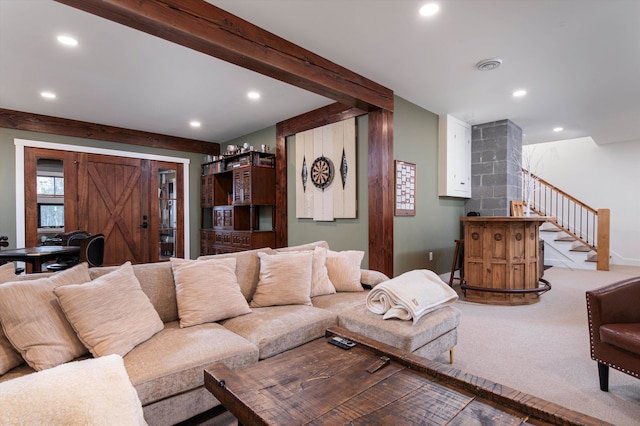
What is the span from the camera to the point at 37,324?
1.47 metres

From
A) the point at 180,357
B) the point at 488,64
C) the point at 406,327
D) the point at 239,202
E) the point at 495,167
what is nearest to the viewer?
the point at 180,357

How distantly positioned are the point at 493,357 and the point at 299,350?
1794 mm

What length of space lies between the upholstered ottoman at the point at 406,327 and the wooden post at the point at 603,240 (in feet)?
19.4

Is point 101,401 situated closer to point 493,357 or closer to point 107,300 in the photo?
point 107,300

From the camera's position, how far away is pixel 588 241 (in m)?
7.14

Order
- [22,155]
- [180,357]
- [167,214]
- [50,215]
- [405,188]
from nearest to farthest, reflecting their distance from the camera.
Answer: [180,357] → [405,188] → [22,155] → [50,215] → [167,214]

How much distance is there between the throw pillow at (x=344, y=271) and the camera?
9.32 feet

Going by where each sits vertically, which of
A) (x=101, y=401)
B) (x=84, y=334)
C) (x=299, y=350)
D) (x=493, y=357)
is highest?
(x=101, y=401)

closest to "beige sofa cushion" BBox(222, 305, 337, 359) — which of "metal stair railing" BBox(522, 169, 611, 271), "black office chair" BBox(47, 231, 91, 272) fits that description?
"black office chair" BBox(47, 231, 91, 272)

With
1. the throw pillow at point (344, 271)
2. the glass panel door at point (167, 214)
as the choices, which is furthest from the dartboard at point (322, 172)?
the glass panel door at point (167, 214)

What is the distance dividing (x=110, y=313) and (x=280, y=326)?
0.94 m

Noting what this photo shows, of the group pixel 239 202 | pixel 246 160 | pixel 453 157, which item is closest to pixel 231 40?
pixel 246 160

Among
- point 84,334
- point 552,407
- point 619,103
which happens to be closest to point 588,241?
point 619,103

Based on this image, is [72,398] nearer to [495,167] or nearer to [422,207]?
[422,207]
